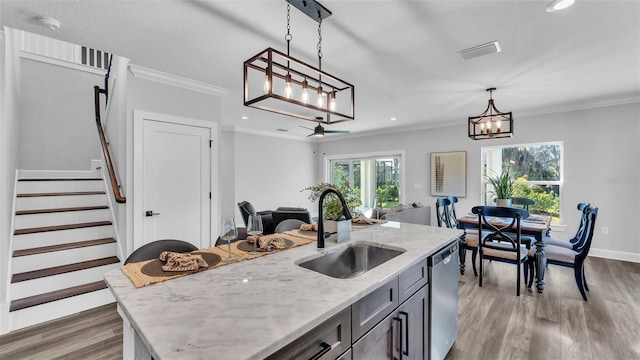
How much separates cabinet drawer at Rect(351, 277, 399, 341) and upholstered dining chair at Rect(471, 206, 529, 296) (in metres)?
2.29

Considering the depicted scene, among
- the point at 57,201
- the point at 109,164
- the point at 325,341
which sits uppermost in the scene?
the point at 109,164

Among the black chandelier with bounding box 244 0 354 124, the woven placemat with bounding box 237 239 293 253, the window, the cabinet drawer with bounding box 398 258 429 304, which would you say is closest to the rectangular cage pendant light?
the black chandelier with bounding box 244 0 354 124

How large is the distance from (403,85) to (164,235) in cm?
351

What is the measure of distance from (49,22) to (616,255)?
7.40 metres

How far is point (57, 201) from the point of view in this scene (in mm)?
3566

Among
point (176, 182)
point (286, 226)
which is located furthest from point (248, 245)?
point (176, 182)

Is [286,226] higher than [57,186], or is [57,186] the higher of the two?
[57,186]

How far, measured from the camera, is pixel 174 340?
0.79m

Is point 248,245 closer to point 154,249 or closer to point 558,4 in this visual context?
point 154,249

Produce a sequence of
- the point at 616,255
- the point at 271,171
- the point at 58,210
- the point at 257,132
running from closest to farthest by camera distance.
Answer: the point at 58,210, the point at 616,255, the point at 257,132, the point at 271,171

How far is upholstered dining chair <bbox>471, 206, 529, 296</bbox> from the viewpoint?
9.76ft

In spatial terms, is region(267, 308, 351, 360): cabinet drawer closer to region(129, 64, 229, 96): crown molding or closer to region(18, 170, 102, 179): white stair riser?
region(129, 64, 229, 96): crown molding

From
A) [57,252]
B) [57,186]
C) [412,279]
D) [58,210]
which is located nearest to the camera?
[412,279]

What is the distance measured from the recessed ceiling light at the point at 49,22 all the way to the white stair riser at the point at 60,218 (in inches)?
86.1
